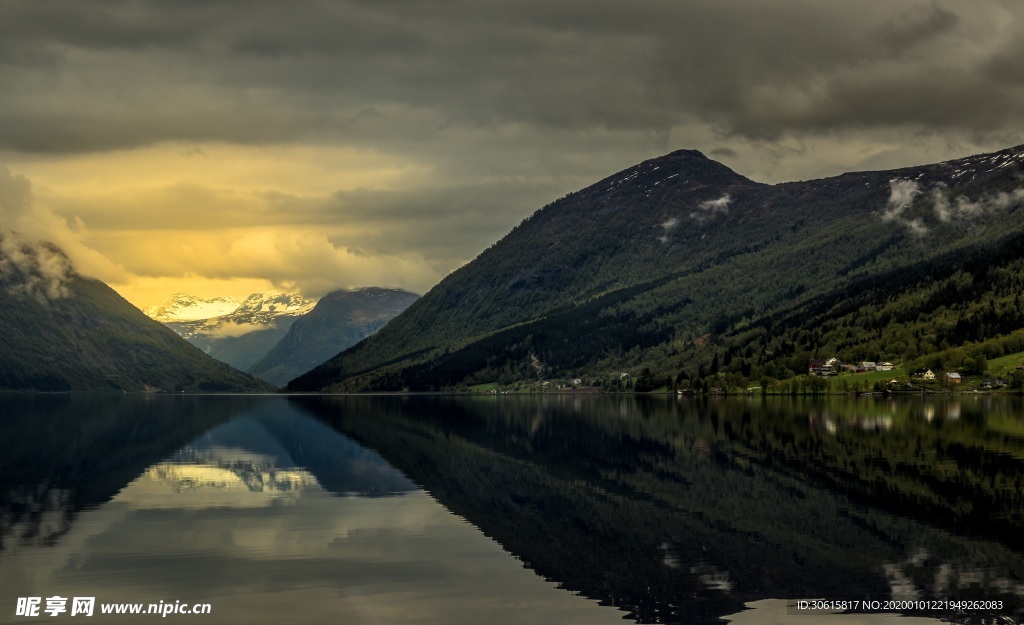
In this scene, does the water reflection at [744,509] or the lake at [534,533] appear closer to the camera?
the lake at [534,533]

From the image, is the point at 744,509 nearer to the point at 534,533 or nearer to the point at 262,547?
the point at 534,533

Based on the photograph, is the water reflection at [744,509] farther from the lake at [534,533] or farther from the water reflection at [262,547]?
the water reflection at [262,547]

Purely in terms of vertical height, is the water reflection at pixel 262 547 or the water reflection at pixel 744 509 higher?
the water reflection at pixel 744 509

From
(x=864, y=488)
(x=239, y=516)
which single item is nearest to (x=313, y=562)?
(x=239, y=516)

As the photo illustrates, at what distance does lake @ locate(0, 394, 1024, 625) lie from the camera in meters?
43.3

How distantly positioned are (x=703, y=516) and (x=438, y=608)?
25.4 metres

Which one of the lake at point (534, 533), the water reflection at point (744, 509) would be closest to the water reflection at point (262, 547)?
the lake at point (534, 533)

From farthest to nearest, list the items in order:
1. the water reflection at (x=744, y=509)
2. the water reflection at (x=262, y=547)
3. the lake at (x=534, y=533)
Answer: the water reflection at (x=744, y=509) → the water reflection at (x=262, y=547) → the lake at (x=534, y=533)

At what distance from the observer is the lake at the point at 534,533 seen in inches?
1704

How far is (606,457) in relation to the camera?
4048 inches

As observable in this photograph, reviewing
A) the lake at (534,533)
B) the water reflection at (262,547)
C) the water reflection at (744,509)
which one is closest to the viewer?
the lake at (534,533)

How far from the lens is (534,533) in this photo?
59.8 m

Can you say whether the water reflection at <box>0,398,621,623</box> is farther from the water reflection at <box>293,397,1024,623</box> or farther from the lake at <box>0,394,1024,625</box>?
the water reflection at <box>293,397,1024,623</box>

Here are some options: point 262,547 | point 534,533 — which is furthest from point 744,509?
point 262,547
